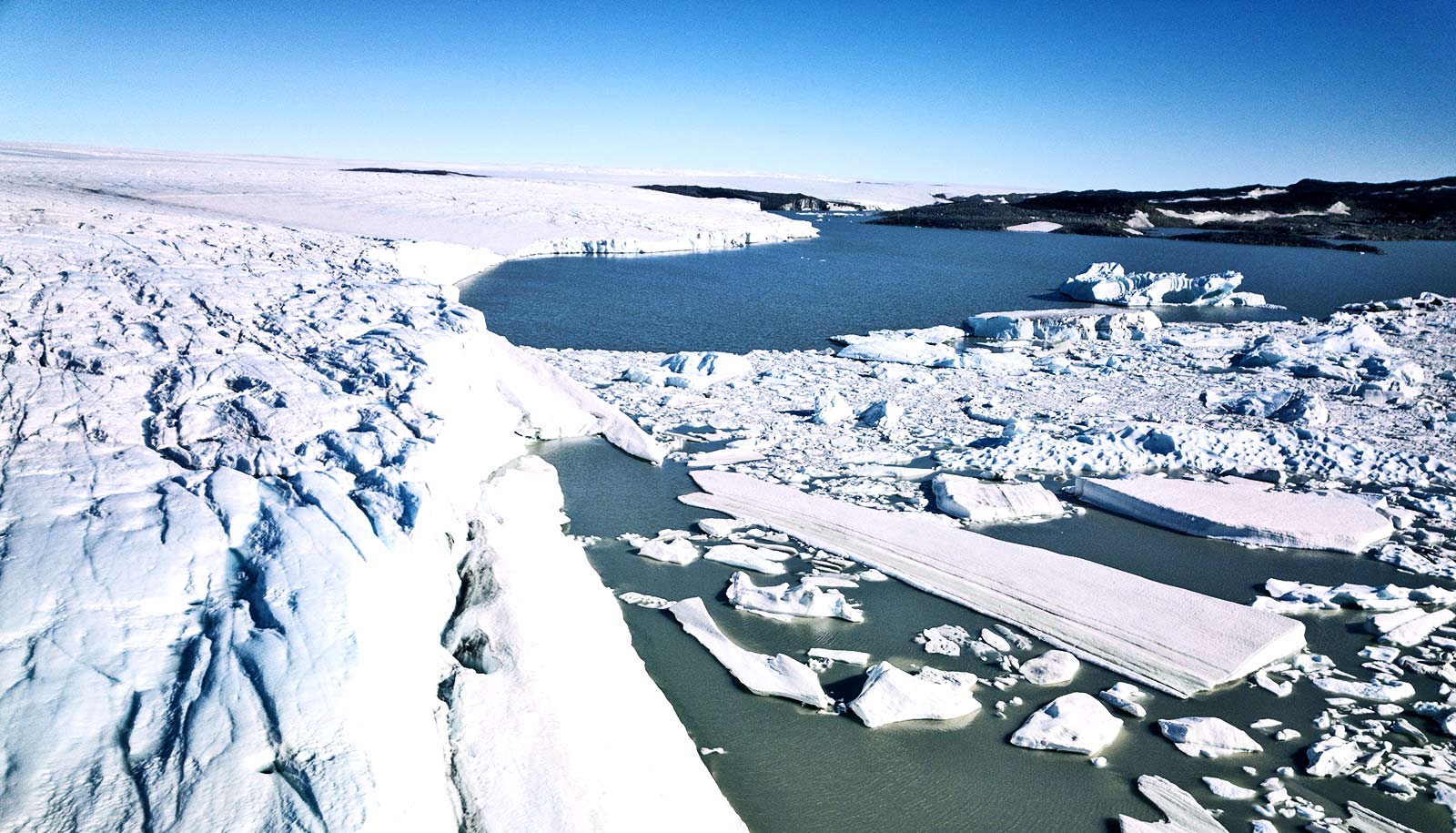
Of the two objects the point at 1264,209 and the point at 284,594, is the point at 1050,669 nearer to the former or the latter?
the point at 284,594

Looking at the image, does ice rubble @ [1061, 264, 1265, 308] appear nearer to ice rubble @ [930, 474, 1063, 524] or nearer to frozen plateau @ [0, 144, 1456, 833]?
frozen plateau @ [0, 144, 1456, 833]

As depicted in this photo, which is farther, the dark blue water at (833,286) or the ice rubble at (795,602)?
the dark blue water at (833,286)

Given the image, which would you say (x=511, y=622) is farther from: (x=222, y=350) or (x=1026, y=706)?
(x=222, y=350)

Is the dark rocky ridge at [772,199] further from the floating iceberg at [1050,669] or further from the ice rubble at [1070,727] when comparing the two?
the ice rubble at [1070,727]

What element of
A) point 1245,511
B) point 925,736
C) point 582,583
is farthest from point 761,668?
point 1245,511

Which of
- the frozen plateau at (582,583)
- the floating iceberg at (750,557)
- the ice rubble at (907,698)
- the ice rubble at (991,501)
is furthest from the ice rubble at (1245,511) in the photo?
the ice rubble at (907,698)

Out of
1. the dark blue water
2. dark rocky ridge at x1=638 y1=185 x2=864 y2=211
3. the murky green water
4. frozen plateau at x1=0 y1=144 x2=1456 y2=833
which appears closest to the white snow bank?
the dark blue water
